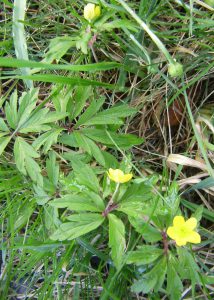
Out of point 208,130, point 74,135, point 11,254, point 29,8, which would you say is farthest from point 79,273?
point 29,8

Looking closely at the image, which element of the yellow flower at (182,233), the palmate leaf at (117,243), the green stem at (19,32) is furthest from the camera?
the green stem at (19,32)

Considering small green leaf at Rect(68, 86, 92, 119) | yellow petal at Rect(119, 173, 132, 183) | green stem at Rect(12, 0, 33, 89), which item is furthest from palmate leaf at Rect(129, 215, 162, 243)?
green stem at Rect(12, 0, 33, 89)

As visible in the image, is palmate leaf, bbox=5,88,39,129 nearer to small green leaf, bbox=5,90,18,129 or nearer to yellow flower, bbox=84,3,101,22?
small green leaf, bbox=5,90,18,129

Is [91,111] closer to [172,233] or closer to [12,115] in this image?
[12,115]

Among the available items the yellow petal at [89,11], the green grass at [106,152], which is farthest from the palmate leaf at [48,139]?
the yellow petal at [89,11]

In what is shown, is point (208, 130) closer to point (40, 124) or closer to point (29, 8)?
point (40, 124)

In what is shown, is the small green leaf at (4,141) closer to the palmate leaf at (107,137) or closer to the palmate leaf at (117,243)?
the palmate leaf at (107,137)

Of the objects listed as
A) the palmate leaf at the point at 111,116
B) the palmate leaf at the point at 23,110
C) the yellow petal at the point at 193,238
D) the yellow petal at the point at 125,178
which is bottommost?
the yellow petal at the point at 193,238
